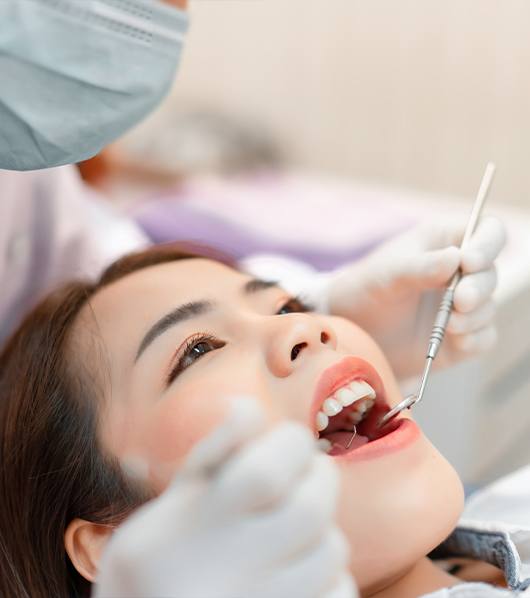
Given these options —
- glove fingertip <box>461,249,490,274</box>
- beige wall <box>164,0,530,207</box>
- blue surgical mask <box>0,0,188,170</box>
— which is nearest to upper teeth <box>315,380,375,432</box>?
glove fingertip <box>461,249,490,274</box>

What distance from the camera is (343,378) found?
891 millimetres

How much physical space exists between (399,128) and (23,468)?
1.68 m

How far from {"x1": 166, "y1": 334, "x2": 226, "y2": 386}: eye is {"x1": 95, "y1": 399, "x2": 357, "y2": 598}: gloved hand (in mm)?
275

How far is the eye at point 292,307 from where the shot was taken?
3.35ft

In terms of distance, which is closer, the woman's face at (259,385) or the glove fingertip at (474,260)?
the woman's face at (259,385)

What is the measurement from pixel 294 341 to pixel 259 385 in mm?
62

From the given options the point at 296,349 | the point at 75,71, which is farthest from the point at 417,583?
the point at 75,71

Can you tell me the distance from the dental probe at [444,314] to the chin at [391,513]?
8 centimetres

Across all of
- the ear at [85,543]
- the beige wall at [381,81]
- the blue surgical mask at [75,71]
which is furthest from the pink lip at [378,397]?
the beige wall at [381,81]

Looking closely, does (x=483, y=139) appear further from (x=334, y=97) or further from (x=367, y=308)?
(x=367, y=308)

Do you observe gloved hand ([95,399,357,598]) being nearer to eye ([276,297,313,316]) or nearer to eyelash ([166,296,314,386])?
eyelash ([166,296,314,386])

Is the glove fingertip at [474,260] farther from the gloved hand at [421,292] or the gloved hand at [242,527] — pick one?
the gloved hand at [242,527]

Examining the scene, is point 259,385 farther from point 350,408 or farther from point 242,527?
point 242,527

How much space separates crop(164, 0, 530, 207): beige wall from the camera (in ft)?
7.22
